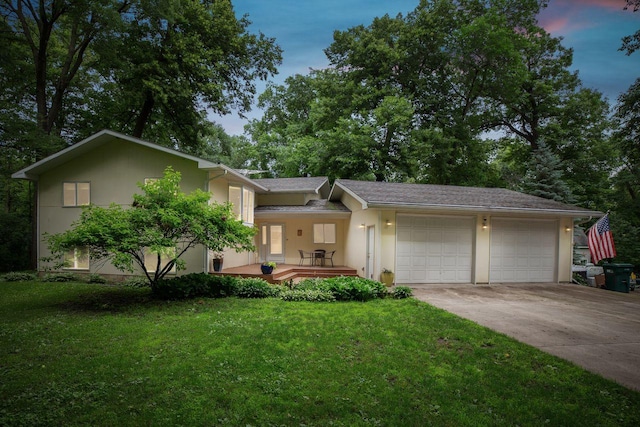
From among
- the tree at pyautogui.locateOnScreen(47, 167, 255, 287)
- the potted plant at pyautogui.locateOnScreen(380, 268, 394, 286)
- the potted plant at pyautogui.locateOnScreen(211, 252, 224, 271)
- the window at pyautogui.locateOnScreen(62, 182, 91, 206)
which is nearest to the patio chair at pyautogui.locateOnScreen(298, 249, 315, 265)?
the potted plant at pyautogui.locateOnScreen(211, 252, 224, 271)

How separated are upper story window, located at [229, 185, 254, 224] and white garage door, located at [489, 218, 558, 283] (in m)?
9.17

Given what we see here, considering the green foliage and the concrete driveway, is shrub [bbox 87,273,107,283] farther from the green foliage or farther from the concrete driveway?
the concrete driveway

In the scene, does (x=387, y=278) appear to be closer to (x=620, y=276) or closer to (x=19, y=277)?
(x=620, y=276)

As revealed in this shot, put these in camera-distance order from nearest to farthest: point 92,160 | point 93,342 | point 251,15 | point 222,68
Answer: point 93,342 < point 92,160 < point 222,68 < point 251,15

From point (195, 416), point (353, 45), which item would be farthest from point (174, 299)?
point (353, 45)

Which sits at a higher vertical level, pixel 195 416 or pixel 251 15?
pixel 251 15

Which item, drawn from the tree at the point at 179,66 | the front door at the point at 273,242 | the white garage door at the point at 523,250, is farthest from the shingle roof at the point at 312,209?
the tree at the point at 179,66

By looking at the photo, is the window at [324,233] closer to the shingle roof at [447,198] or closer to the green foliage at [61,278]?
the shingle roof at [447,198]

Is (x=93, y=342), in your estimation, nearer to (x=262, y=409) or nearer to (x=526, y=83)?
(x=262, y=409)

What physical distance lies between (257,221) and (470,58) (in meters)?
18.0

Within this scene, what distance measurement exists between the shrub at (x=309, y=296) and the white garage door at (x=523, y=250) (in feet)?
21.8

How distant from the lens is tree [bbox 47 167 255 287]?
7.02 metres

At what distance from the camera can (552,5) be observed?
21.6 m

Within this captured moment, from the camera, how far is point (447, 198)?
1163cm
